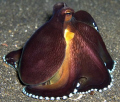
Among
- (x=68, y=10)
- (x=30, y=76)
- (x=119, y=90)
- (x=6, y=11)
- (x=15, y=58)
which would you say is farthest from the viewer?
(x=6, y=11)

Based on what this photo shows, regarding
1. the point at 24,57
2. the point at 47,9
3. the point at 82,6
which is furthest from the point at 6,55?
the point at 82,6

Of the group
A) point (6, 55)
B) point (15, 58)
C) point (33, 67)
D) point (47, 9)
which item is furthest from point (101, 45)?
point (47, 9)

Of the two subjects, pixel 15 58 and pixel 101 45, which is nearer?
pixel 101 45

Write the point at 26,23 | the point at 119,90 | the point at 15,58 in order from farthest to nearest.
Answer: the point at 26,23 < the point at 15,58 < the point at 119,90

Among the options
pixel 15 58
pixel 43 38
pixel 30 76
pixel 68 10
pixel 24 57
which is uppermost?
pixel 68 10

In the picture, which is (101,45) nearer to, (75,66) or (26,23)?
(75,66)

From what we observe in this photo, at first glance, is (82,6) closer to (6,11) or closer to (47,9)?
(47,9)

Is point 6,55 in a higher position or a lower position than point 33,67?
lower
